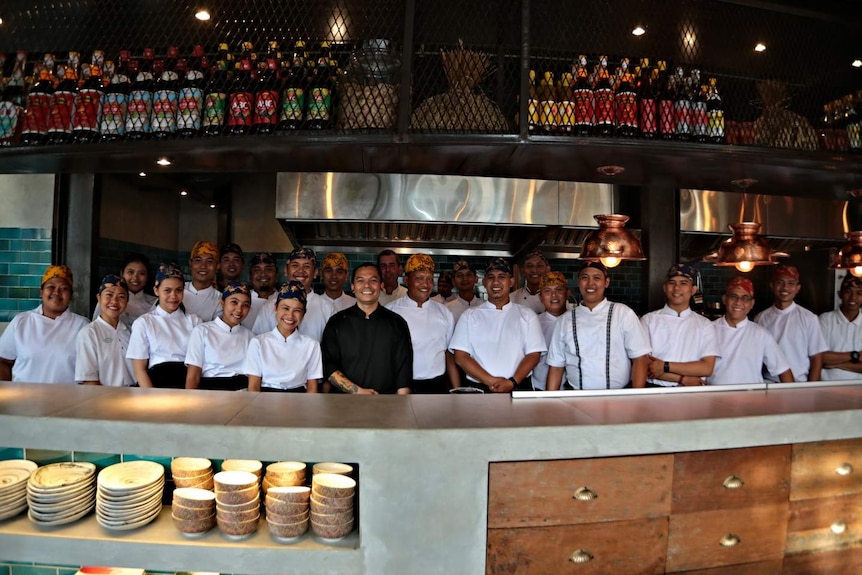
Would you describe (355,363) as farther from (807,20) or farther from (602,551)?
(807,20)

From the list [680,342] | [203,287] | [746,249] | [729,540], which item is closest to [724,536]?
[729,540]

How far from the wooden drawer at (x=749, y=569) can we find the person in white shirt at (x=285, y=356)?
67.8 inches

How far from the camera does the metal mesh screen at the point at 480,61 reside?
8.25 feet

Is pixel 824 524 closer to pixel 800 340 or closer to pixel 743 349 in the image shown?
pixel 743 349

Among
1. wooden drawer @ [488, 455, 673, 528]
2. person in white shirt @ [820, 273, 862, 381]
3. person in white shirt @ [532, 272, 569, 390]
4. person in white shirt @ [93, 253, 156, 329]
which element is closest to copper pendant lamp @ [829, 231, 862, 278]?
person in white shirt @ [820, 273, 862, 381]

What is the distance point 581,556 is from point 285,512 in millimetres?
925

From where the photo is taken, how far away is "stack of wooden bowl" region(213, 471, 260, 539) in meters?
1.62

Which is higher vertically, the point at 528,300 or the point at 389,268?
the point at 389,268

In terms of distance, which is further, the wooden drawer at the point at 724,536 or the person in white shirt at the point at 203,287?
the person in white shirt at the point at 203,287

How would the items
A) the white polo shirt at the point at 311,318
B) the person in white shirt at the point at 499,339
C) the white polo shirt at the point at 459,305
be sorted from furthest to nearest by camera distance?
1. the white polo shirt at the point at 459,305
2. the white polo shirt at the point at 311,318
3. the person in white shirt at the point at 499,339

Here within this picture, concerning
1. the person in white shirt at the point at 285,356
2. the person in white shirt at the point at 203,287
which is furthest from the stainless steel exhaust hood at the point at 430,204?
the person in white shirt at the point at 285,356

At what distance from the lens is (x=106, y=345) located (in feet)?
9.11

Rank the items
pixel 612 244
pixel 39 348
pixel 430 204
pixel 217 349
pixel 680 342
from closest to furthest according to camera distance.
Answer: pixel 612 244
pixel 217 349
pixel 39 348
pixel 680 342
pixel 430 204

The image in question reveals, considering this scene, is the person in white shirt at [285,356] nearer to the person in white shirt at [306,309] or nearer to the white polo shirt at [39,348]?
the person in white shirt at [306,309]
